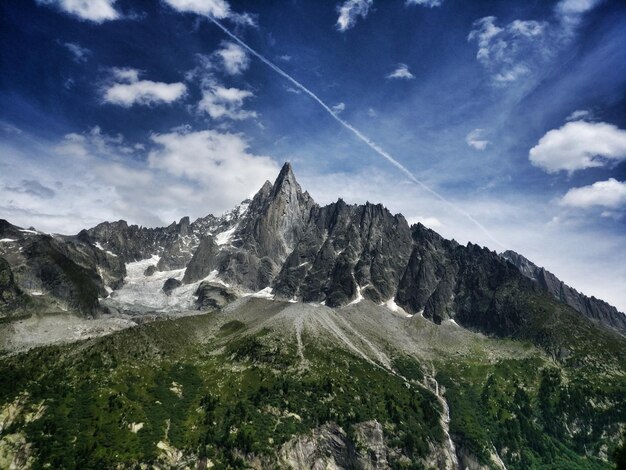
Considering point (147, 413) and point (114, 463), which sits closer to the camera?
point (114, 463)

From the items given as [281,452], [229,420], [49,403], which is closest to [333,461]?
[281,452]

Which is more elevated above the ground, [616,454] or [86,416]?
[616,454]

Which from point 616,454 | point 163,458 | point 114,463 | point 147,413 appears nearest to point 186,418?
point 147,413

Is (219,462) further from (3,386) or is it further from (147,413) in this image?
(3,386)

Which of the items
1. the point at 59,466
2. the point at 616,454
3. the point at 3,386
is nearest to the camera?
the point at 616,454

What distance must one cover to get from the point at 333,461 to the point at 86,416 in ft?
326

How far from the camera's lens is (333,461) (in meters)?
198

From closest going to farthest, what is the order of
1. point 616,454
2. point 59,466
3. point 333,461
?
point 616,454, point 59,466, point 333,461

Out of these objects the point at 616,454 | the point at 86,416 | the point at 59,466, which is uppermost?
the point at 616,454

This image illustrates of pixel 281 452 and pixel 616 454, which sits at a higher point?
pixel 616 454

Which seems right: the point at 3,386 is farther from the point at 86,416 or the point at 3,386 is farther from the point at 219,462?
the point at 219,462

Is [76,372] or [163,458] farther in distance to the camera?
[76,372]

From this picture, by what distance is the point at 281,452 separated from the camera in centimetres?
18600

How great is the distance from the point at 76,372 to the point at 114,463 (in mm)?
62119
